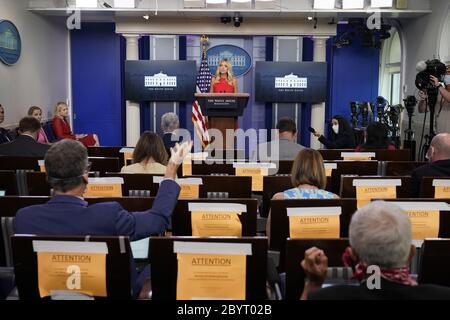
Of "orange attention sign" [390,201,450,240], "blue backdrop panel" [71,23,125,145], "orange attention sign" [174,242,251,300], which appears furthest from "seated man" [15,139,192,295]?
"blue backdrop panel" [71,23,125,145]

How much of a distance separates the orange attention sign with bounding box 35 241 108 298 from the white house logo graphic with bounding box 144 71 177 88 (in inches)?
344

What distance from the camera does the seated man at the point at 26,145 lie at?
16.4 feet

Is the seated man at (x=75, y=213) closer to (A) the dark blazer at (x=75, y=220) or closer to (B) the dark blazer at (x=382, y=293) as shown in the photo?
(A) the dark blazer at (x=75, y=220)

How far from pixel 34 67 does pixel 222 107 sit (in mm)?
3579

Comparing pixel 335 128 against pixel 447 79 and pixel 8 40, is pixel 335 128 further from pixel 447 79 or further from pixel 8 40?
pixel 8 40

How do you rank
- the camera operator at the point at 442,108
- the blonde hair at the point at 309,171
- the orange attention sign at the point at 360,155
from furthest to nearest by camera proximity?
the camera operator at the point at 442,108 < the orange attention sign at the point at 360,155 < the blonde hair at the point at 309,171

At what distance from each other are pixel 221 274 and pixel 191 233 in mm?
710

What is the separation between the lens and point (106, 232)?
1998 millimetres

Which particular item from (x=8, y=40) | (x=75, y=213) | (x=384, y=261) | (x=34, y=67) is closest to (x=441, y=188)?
(x=384, y=261)

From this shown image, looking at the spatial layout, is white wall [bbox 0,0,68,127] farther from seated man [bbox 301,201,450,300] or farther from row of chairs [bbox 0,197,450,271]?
seated man [bbox 301,201,450,300]

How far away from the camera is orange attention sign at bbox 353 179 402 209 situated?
3039 mm

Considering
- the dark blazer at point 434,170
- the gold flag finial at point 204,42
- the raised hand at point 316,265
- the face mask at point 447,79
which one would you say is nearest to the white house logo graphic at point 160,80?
the gold flag finial at point 204,42

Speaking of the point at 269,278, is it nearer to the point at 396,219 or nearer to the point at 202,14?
the point at 396,219

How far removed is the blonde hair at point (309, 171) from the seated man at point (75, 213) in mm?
1002
